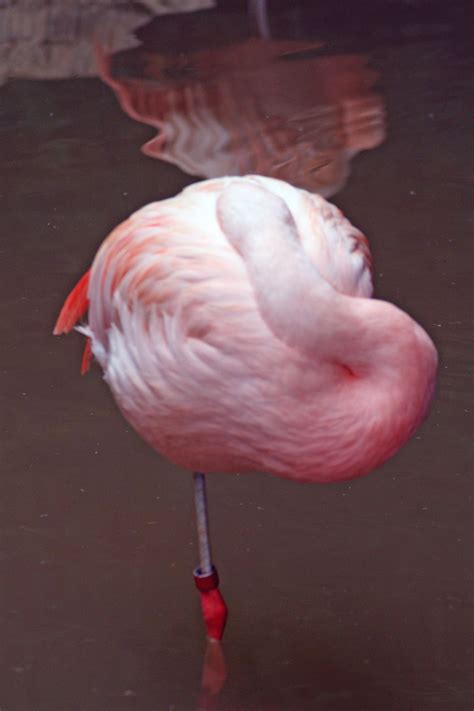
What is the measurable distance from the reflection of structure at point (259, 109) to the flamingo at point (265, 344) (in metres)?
1.92

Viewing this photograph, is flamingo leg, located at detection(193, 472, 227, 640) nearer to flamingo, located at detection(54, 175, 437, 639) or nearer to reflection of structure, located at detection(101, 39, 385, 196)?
flamingo, located at detection(54, 175, 437, 639)

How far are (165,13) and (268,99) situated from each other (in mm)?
1353

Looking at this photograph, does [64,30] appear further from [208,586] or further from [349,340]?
[349,340]

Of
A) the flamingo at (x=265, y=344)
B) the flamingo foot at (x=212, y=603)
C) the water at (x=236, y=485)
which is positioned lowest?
the water at (x=236, y=485)

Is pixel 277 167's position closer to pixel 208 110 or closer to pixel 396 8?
pixel 208 110

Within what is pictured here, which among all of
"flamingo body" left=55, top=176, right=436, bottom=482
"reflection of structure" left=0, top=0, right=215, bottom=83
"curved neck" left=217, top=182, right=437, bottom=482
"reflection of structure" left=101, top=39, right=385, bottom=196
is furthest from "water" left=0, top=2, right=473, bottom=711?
"curved neck" left=217, top=182, right=437, bottom=482

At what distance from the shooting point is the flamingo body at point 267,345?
195 centimetres

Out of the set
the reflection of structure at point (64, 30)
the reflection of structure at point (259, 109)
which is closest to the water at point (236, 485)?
the reflection of structure at point (259, 109)

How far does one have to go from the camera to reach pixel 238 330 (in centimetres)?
199

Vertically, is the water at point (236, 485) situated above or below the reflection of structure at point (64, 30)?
above

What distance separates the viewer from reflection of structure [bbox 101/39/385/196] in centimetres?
431

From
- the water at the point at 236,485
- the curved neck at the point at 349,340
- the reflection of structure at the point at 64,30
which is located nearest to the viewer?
the curved neck at the point at 349,340

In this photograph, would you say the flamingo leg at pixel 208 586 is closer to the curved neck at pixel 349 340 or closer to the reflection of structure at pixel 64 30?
the curved neck at pixel 349 340

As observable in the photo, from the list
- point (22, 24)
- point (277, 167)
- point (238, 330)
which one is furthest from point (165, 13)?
point (238, 330)
